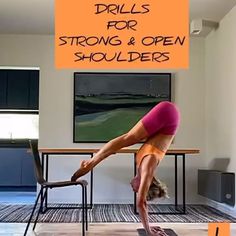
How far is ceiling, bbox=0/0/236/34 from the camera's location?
12.8 feet

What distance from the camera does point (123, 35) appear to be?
3.24 feet

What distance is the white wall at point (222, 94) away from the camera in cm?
401

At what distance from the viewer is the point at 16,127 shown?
6570mm

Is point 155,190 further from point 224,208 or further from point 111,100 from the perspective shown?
point 111,100

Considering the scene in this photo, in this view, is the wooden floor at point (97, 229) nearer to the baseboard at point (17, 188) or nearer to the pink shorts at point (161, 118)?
the pink shorts at point (161, 118)

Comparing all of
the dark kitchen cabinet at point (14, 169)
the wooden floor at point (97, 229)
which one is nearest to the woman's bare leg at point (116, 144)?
the wooden floor at point (97, 229)

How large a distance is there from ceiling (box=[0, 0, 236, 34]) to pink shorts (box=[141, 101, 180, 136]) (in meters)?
3.12

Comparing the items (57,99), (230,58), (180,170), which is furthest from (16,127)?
(230,58)

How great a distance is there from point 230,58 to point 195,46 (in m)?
1.00

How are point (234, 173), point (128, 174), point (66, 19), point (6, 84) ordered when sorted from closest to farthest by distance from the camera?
point (66, 19), point (234, 173), point (128, 174), point (6, 84)

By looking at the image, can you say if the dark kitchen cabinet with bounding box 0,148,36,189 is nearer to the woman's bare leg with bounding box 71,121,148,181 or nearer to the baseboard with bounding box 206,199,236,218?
the baseboard with bounding box 206,199,236,218

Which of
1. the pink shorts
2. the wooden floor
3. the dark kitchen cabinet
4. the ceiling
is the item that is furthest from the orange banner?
the dark kitchen cabinet

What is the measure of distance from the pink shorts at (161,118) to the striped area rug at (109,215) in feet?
8.24

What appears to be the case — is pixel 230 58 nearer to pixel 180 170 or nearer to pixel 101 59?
pixel 180 170
